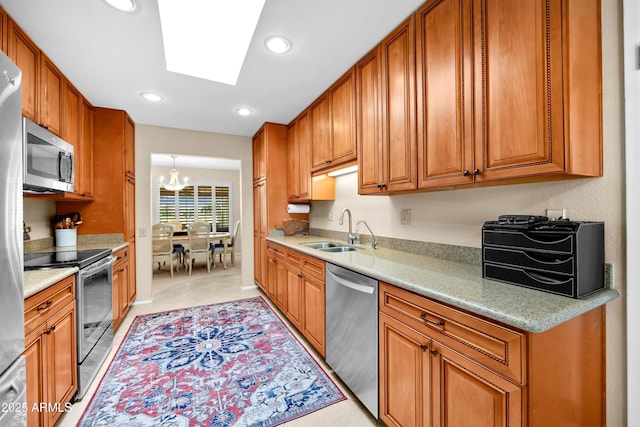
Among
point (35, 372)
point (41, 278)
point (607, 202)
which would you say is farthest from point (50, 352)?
point (607, 202)

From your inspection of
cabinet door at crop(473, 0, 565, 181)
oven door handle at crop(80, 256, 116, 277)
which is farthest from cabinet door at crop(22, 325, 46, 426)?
cabinet door at crop(473, 0, 565, 181)

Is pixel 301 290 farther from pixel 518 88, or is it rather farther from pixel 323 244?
pixel 518 88

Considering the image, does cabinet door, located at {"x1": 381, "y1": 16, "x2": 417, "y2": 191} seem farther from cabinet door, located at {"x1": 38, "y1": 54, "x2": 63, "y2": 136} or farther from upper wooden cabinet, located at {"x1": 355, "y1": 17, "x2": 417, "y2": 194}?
cabinet door, located at {"x1": 38, "y1": 54, "x2": 63, "y2": 136}

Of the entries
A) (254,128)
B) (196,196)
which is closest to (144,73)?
(254,128)

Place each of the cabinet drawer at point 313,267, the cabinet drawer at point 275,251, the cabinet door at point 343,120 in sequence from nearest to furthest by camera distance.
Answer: the cabinet drawer at point 313,267
the cabinet door at point 343,120
the cabinet drawer at point 275,251

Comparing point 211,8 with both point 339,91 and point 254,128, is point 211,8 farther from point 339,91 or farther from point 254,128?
point 254,128

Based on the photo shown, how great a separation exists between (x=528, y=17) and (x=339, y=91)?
1548 millimetres

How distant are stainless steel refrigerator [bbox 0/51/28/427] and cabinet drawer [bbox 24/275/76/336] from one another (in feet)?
1.05

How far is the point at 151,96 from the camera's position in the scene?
2.73 meters

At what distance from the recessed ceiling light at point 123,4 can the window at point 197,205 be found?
6101mm

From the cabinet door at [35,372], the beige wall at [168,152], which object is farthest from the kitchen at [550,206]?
the cabinet door at [35,372]

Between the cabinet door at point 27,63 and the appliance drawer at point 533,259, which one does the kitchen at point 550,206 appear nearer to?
the appliance drawer at point 533,259

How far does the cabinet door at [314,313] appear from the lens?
2.07 meters

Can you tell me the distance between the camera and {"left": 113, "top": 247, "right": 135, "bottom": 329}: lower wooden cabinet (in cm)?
264
